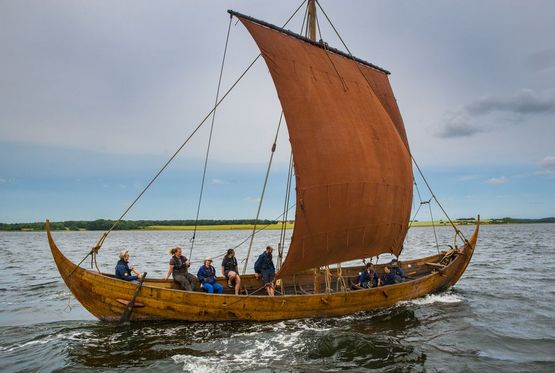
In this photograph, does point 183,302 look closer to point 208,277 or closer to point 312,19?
point 208,277

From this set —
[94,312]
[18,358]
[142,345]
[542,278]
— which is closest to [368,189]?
[142,345]

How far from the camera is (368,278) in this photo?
15789 mm

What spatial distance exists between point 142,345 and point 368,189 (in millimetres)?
8770

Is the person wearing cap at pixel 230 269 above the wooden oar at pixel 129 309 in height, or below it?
above

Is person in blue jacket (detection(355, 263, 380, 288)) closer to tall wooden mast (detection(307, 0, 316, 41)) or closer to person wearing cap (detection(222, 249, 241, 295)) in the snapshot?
person wearing cap (detection(222, 249, 241, 295))

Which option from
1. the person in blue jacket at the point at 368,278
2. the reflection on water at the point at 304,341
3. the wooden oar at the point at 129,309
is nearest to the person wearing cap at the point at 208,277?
the reflection on water at the point at 304,341

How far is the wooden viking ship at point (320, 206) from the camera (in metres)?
12.3

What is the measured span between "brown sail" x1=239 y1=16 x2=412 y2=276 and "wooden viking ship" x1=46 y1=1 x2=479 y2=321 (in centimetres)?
4

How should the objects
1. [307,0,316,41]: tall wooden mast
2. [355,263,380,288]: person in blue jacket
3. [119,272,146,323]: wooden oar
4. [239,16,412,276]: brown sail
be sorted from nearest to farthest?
1. [119,272,146,323]: wooden oar
2. [239,16,412,276]: brown sail
3. [355,263,380,288]: person in blue jacket
4. [307,0,316,41]: tall wooden mast

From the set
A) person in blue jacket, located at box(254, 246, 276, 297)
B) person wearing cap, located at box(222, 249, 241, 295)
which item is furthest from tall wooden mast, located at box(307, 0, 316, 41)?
person wearing cap, located at box(222, 249, 241, 295)

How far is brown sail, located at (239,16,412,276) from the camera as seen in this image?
13.3m

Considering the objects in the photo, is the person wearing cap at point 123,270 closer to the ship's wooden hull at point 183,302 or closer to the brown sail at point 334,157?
the ship's wooden hull at point 183,302

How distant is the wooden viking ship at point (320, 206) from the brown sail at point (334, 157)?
4 cm

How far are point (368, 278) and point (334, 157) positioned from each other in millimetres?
5027
